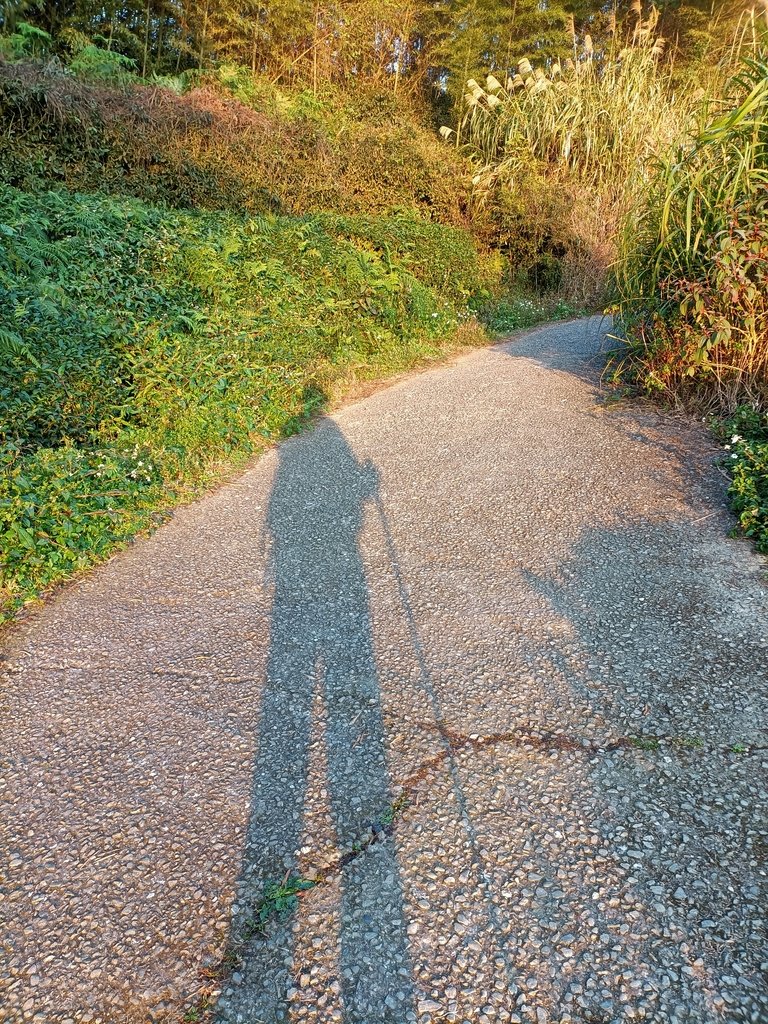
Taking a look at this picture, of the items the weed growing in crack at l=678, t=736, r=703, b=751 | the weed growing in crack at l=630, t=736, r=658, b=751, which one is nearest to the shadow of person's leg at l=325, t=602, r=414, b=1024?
the weed growing in crack at l=630, t=736, r=658, b=751

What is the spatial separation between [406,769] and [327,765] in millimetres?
300

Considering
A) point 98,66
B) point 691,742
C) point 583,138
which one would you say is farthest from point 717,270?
point 583,138

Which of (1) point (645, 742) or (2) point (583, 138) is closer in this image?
(1) point (645, 742)

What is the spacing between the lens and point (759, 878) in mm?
1907

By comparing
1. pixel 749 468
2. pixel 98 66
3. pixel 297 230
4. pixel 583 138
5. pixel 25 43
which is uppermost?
pixel 25 43

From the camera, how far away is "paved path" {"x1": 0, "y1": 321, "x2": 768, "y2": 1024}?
5.72 feet

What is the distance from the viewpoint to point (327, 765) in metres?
2.42

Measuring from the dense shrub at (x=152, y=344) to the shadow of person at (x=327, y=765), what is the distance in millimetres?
1226

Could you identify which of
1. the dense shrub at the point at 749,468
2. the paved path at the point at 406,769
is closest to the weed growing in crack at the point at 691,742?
the paved path at the point at 406,769

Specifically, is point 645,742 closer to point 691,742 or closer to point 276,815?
point 691,742

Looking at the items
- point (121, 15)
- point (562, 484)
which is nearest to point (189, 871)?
point (562, 484)

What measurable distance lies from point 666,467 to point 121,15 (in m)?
15.5

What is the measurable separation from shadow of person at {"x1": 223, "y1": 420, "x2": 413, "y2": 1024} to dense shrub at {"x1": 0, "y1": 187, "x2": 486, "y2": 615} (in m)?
1.23

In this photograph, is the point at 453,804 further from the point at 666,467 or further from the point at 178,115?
the point at 178,115
